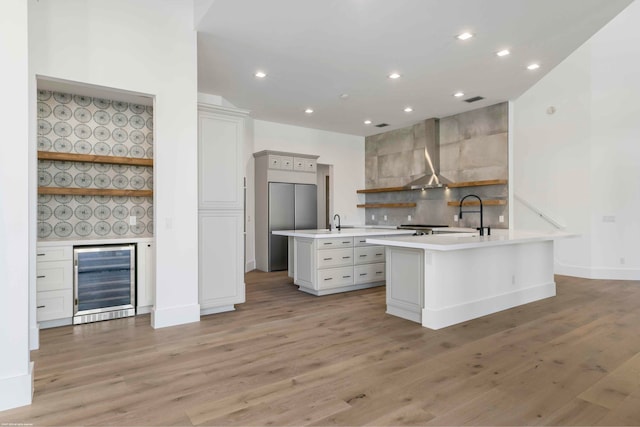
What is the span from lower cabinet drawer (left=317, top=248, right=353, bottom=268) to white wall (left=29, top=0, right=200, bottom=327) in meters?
1.79

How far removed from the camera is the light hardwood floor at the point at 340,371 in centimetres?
202

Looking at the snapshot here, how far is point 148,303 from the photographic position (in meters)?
4.08

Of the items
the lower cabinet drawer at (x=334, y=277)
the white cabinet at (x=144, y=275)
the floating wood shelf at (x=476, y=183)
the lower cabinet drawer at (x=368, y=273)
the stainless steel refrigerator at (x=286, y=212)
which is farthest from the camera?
the stainless steel refrigerator at (x=286, y=212)

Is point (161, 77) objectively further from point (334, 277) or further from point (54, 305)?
point (334, 277)

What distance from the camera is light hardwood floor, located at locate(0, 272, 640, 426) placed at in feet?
6.61

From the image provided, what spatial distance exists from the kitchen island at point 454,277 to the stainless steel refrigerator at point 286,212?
3.43m

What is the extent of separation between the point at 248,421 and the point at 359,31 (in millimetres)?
3699

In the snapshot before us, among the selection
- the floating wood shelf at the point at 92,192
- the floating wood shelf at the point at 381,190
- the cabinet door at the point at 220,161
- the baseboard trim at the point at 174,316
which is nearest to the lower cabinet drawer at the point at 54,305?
the baseboard trim at the point at 174,316

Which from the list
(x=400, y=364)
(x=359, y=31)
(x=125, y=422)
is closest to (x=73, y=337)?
(x=125, y=422)

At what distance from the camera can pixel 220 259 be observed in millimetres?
4148

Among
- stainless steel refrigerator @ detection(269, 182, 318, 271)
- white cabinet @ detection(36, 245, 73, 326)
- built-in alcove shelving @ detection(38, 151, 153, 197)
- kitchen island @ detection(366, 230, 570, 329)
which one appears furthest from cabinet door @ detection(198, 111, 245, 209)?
stainless steel refrigerator @ detection(269, 182, 318, 271)

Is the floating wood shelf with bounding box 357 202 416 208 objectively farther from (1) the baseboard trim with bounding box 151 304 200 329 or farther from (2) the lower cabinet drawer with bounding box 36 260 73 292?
(2) the lower cabinet drawer with bounding box 36 260 73 292

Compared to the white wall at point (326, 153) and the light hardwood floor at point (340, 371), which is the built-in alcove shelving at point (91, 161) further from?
the white wall at point (326, 153)
